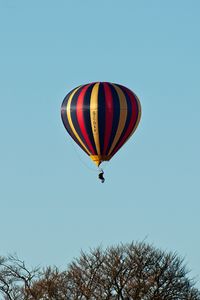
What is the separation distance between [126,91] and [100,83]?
197cm

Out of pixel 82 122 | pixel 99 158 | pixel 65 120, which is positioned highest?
pixel 65 120

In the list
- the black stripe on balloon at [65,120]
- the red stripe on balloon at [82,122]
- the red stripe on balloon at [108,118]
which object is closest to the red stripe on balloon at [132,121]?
the red stripe on balloon at [108,118]

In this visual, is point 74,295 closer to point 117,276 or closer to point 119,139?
point 117,276

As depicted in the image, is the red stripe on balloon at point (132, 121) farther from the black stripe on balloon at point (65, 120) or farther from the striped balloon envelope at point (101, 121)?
the black stripe on balloon at point (65, 120)

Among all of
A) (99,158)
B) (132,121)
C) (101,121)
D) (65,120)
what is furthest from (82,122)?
(132,121)

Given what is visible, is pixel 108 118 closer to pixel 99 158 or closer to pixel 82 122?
pixel 82 122

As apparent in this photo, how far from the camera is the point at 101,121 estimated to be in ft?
333

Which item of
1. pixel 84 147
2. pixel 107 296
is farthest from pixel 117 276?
pixel 84 147

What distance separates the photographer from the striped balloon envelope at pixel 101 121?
10150 cm

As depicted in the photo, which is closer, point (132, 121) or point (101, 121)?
point (101, 121)

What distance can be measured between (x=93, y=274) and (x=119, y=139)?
70.3 ft

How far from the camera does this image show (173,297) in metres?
118

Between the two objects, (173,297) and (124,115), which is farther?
(173,297)

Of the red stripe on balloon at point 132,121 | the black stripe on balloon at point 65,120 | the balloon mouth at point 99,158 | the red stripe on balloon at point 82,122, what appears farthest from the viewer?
the black stripe on balloon at point 65,120
